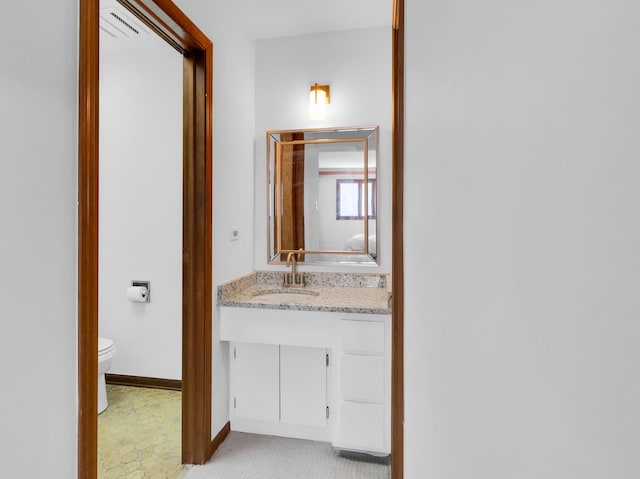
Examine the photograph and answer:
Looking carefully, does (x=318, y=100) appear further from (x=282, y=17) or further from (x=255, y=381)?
(x=255, y=381)

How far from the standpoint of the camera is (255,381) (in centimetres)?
220

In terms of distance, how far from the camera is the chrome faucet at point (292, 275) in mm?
2543

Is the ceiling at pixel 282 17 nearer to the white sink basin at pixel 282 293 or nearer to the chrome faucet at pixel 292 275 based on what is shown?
the chrome faucet at pixel 292 275

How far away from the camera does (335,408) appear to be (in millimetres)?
2035

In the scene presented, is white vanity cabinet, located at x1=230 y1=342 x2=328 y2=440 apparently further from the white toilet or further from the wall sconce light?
the wall sconce light

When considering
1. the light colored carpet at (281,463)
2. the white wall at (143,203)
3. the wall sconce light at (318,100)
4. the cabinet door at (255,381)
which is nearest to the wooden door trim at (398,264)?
the light colored carpet at (281,463)

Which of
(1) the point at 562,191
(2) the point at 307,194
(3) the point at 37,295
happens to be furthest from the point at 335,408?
(1) the point at 562,191

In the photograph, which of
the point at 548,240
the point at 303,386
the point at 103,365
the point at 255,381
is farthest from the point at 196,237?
the point at 548,240

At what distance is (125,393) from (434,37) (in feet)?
10.2

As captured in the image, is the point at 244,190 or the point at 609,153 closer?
the point at 609,153

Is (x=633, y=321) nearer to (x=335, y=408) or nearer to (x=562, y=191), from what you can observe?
(x=562, y=191)

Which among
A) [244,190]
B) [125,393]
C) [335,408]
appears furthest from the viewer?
[125,393]

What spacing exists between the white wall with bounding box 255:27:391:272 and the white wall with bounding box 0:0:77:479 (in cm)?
152

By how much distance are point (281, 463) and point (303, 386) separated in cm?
39
